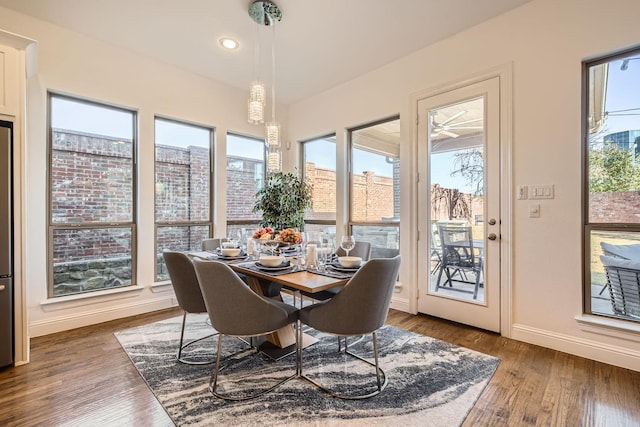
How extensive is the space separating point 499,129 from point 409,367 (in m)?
2.15

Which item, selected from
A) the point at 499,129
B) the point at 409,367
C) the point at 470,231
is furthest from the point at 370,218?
the point at 409,367

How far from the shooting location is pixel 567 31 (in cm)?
232

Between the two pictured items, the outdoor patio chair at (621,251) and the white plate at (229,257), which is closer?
the outdoor patio chair at (621,251)

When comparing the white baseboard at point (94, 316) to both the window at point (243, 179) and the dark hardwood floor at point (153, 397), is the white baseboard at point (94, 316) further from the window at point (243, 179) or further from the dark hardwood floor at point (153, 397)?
the window at point (243, 179)

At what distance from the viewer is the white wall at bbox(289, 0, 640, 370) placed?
7.18 ft

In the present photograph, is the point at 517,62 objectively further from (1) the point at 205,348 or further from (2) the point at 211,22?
(1) the point at 205,348

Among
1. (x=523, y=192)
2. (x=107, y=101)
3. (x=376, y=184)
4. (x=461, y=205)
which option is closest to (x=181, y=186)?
(x=107, y=101)

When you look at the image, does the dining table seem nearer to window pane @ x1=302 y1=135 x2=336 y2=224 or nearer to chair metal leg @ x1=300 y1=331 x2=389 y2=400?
chair metal leg @ x1=300 y1=331 x2=389 y2=400

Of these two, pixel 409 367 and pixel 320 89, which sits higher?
pixel 320 89

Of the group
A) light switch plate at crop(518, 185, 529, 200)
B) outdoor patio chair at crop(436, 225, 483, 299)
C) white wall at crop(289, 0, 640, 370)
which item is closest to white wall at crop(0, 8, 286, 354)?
outdoor patio chair at crop(436, 225, 483, 299)

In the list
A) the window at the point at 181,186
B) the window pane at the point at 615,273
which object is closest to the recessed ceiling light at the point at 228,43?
the window at the point at 181,186

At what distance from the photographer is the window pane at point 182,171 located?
3.52 m

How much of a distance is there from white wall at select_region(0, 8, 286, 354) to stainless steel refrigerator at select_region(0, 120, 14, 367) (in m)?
0.09

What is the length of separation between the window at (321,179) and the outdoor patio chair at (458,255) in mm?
1552
